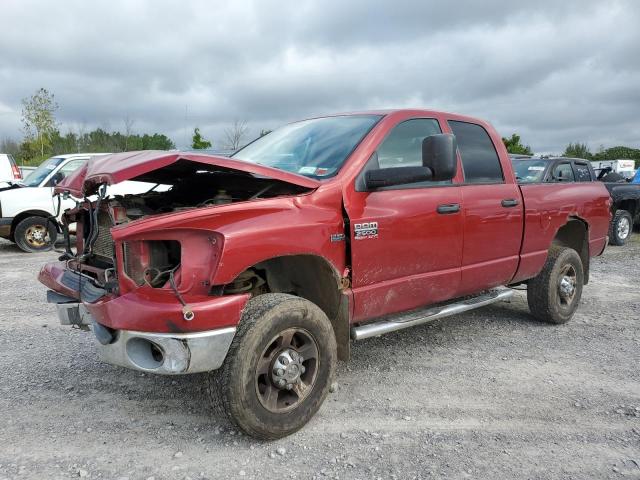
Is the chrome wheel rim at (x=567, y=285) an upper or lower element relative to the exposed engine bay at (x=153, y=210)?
lower

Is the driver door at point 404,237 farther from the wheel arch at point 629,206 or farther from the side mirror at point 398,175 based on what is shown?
the wheel arch at point 629,206

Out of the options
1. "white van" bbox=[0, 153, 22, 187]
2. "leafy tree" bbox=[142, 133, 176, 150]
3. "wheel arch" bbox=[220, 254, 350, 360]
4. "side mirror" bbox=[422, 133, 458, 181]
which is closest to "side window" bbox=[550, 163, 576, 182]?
"side mirror" bbox=[422, 133, 458, 181]

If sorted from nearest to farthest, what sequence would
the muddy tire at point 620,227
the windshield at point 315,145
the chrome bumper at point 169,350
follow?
the chrome bumper at point 169,350 → the windshield at point 315,145 → the muddy tire at point 620,227

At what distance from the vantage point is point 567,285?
5.44 meters

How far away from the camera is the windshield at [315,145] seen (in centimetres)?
363

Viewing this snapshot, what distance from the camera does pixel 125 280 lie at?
9.39ft

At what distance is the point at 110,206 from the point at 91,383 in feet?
4.97

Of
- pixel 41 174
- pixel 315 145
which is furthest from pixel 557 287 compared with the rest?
pixel 41 174

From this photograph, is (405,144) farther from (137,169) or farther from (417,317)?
(137,169)

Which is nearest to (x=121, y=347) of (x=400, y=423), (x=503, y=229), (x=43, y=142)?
(x=400, y=423)

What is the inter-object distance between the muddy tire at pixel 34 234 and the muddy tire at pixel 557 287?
27.9 feet

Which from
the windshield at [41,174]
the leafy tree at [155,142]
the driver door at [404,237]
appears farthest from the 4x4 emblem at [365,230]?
the leafy tree at [155,142]

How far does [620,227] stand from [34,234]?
1226 centimetres

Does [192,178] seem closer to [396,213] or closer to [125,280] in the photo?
[125,280]
